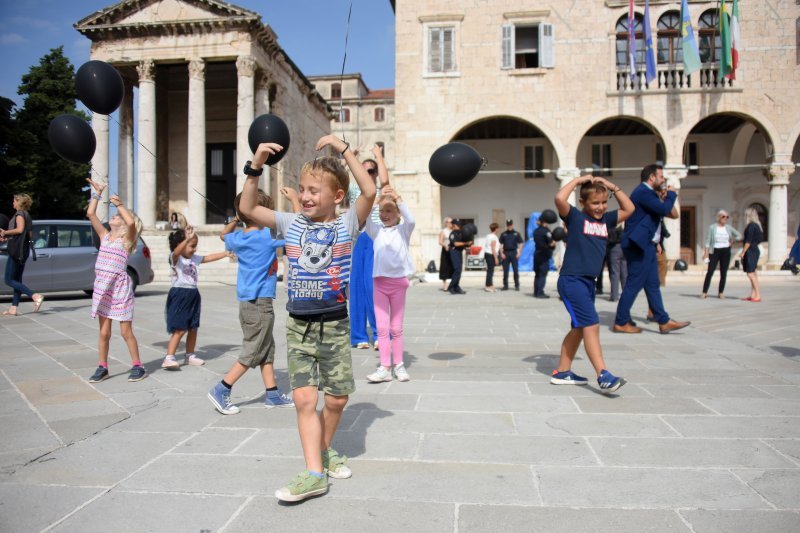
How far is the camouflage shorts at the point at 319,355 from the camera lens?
2.93 metres

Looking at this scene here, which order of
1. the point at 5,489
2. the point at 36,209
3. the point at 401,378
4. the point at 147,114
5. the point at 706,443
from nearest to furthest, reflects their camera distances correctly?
the point at 5,489
the point at 706,443
the point at 401,378
the point at 147,114
the point at 36,209

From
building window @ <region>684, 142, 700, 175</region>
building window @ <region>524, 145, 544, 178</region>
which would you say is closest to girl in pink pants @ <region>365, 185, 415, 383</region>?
building window @ <region>524, 145, 544, 178</region>

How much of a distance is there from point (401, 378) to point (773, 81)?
23.1m

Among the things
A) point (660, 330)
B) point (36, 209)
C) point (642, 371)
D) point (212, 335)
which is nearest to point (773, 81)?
point (660, 330)

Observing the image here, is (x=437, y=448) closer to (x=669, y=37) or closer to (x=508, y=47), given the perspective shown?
(x=508, y=47)

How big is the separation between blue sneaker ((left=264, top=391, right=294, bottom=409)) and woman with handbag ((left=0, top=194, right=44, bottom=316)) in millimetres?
7947

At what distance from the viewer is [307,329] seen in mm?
2951

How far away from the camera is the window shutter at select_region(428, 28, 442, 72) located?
22594 millimetres

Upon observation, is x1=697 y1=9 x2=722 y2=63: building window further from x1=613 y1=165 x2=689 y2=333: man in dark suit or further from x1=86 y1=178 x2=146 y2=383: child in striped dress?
x1=86 y1=178 x2=146 y2=383: child in striped dress

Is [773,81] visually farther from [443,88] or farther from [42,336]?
[42,336]

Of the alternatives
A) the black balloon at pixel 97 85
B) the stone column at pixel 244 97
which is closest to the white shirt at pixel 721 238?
the black balloon at pixel 97 85

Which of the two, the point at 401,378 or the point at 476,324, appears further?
the point at 476,324

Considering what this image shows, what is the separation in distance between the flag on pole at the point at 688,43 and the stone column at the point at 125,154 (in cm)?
2315

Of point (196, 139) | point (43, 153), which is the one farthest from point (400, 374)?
point (43, 153)
